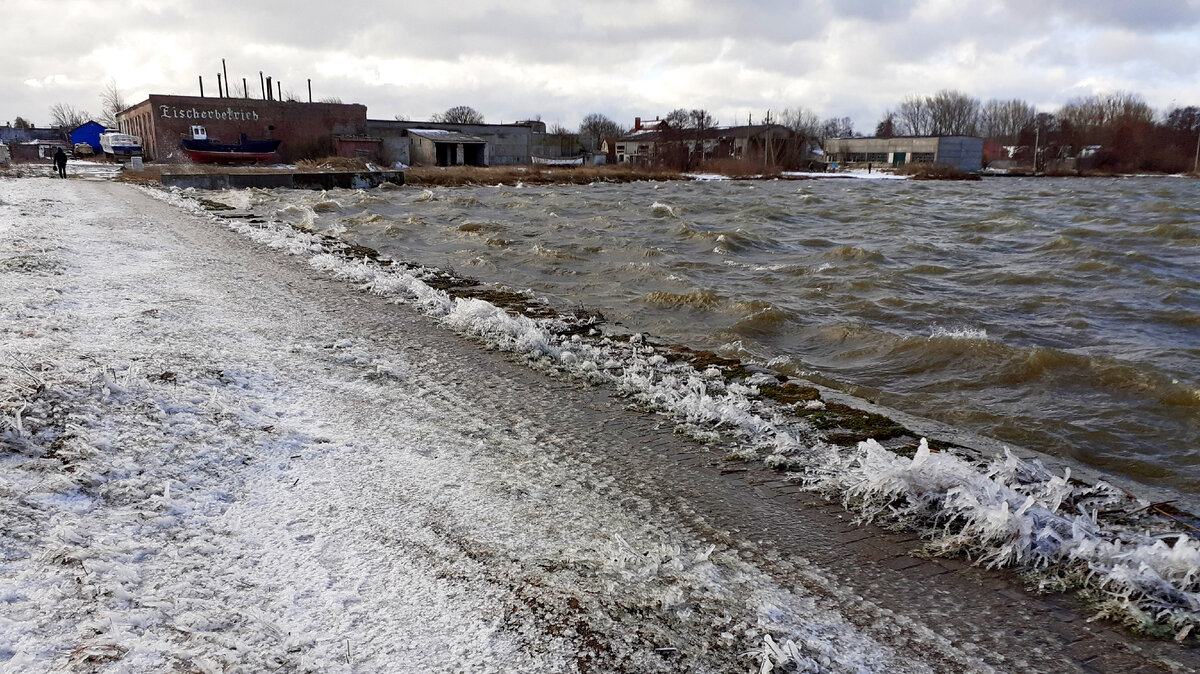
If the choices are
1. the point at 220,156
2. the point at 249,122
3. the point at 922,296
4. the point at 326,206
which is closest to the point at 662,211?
the point at 326,206

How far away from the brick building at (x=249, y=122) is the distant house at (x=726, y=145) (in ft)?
93.2

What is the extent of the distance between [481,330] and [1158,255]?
15.3m

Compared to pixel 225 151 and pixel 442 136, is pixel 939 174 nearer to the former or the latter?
pixel 442 136

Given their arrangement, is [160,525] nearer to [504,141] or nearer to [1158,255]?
[1158,255]

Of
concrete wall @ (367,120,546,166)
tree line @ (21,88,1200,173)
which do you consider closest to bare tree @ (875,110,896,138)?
tree line @ (21,88,1200,173)

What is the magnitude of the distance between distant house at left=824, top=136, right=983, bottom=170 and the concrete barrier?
64.3 meters

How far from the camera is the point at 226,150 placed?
54.7 meters

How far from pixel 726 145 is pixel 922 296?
6649 centimetres

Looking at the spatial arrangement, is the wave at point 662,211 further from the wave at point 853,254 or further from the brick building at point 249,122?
the brick building at point 249,122

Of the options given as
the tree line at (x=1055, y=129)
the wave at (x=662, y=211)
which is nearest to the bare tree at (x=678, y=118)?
the tree line at (x=1055, y=129)

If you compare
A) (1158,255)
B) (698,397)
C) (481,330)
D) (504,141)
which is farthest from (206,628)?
(504,141)

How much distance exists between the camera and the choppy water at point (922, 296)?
5.79 meters

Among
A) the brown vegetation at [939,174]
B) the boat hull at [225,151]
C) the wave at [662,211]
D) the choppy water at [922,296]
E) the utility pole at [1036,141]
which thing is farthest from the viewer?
the utility pole at [1036,141]

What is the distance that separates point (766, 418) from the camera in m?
4.58
